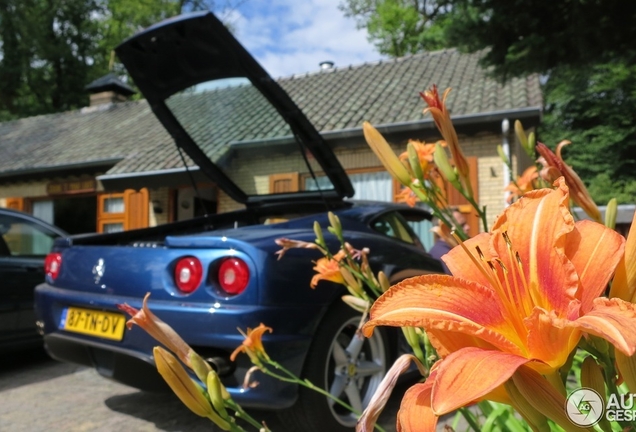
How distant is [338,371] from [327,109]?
8305 mm

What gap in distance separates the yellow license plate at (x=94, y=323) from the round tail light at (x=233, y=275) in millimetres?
597

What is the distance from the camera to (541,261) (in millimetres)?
623

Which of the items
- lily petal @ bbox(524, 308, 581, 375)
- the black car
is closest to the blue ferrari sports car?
the black car

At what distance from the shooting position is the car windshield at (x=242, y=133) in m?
3.41

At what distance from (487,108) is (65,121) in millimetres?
13332

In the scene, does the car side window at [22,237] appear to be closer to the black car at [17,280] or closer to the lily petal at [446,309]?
the black car at [17,280]

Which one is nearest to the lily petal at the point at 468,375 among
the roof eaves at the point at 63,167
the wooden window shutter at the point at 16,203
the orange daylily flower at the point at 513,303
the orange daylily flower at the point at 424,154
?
the orange daylily flower at the point at 513,303

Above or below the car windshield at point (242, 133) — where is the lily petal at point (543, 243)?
below

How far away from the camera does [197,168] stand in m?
9.93

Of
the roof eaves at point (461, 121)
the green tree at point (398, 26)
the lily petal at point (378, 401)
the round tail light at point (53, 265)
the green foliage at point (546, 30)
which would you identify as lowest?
the round tail light at point (53, 265)

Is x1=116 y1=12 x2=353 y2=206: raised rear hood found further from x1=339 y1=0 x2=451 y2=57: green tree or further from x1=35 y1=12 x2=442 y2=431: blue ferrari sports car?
x1=339 y1=0 x2=451 y2=57: green tree

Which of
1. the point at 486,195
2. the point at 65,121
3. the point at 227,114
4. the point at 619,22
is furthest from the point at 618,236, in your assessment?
the point at 65,121

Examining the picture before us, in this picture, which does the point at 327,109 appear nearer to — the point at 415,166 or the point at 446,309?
the point at 415,166

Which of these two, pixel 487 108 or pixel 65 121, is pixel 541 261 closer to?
pixel 487 108
